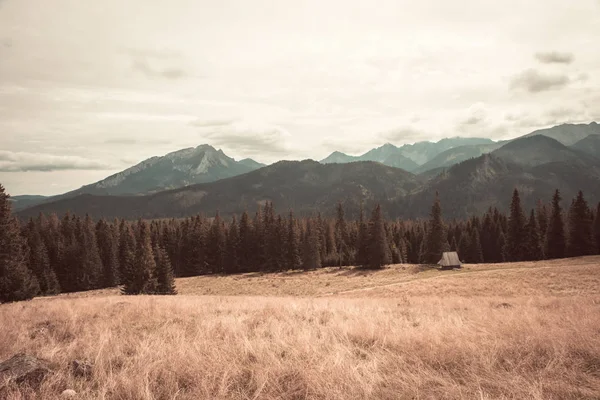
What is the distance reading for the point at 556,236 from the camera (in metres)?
65.6

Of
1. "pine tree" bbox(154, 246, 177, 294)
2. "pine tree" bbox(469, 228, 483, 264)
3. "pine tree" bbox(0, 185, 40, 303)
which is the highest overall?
"pine tree" bbox(0, 185, 40, 303)

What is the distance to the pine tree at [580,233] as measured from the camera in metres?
61.8

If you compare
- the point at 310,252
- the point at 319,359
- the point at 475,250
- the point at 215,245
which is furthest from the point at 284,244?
the point at 319,359

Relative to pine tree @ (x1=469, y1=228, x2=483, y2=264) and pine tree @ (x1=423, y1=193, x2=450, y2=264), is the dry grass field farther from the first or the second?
pine tree @ (x1=469, y1=228, x2=483, y2=264)

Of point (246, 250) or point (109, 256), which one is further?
point (246, 250)

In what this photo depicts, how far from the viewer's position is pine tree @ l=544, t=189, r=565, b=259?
213 feet

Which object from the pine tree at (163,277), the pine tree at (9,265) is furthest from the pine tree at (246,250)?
the pine tree at (9,265)

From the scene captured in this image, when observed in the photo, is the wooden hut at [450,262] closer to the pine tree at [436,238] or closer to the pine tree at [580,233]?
the pine tree at [436,238]

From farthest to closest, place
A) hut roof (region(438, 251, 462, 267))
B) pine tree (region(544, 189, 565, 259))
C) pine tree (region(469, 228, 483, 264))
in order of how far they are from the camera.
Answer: pine tree (region(469, 228, 483, 264)), pine tree (region(544, 189, 565, 259)), hut roof (region(438, 251, 462, 267))

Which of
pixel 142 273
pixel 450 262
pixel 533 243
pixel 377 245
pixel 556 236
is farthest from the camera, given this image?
pixel 533 243

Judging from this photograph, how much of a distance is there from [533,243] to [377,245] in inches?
1339

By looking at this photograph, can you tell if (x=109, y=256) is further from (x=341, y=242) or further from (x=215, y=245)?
(x=341, y=242)

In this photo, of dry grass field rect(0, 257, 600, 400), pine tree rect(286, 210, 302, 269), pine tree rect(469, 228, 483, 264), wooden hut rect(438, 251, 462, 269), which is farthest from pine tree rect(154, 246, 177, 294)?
pine tree rect(469, 228, 483, 264)

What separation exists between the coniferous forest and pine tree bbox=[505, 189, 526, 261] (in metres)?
0.19
